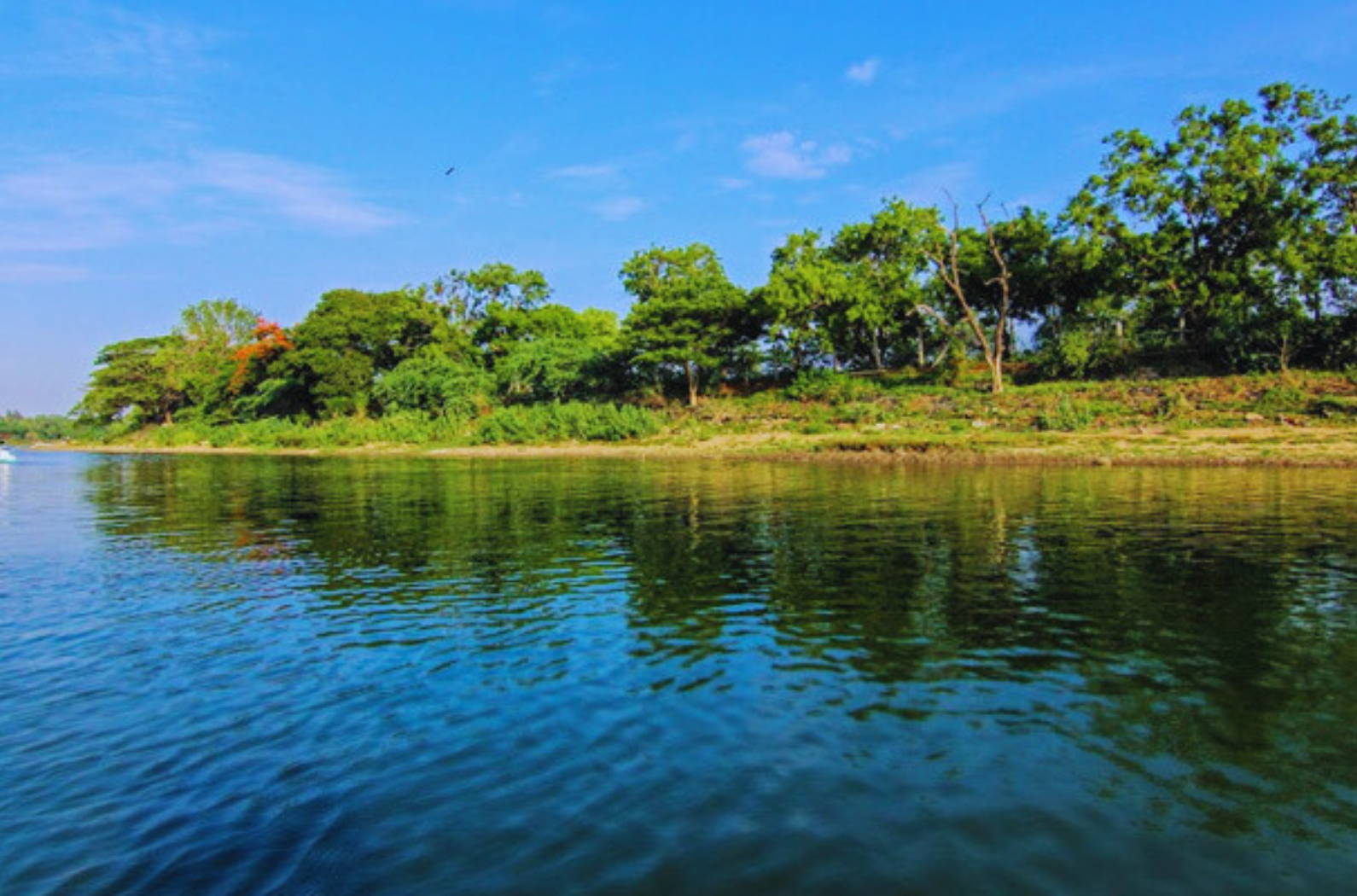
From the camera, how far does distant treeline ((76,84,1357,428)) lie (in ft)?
176

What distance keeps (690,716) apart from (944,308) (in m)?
67.9

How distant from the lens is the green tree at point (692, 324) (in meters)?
65.3

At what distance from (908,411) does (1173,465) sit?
66.7 ft

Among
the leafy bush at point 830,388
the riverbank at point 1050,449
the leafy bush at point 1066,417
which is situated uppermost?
the leafy bush at point 830,388

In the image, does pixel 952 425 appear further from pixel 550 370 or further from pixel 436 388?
pixel 436 388

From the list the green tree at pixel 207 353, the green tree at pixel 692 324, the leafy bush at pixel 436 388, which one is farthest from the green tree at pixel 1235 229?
the green tree at pixel 207 353

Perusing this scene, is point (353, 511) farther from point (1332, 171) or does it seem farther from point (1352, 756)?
Answer: point (1332, 171)

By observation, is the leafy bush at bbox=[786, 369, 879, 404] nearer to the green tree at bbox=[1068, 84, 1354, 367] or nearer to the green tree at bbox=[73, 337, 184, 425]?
the green tree at bbox=[1068, 84, 1354, 367]

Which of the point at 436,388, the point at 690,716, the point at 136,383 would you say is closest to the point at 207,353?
the point at 136,383

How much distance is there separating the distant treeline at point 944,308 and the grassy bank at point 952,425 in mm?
4405

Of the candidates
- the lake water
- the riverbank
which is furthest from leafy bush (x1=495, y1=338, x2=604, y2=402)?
the lake water

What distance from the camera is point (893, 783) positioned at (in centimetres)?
683

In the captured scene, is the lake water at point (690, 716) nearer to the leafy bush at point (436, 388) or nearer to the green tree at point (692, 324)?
the green tree at point (692, 324)

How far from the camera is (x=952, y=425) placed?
5081 centimetres
